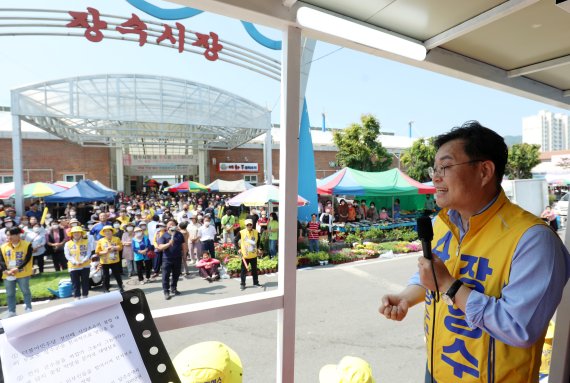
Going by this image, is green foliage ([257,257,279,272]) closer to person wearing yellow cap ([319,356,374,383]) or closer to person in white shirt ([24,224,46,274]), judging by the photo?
person in white shirt ([24,224,46,274])

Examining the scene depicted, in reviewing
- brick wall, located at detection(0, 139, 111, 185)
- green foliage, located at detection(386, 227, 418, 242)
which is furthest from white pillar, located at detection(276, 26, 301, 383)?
brick wall, located at detection(0, 139, 111, 185)

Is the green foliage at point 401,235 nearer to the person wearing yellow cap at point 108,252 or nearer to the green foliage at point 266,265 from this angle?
the green foliage at point 266,265

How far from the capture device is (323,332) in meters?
4.69

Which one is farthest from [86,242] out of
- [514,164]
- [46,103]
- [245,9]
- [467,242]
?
[514,164]

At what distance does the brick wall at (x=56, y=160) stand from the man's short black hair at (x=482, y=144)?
2439 cm

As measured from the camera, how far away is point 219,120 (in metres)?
17.5

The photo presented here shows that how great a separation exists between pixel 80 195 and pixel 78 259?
24.2 feet

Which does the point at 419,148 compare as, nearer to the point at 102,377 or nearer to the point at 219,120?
the point at 219,120

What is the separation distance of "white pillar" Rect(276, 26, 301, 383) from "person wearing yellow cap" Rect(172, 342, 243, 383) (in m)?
0.48

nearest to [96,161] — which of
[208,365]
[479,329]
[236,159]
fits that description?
[236,159]

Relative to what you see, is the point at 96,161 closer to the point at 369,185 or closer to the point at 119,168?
the point at 119,168

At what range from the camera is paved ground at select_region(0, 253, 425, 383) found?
3734 millimetres

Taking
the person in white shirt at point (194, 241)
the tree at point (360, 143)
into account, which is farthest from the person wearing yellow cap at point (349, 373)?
the tree at point (360, 143)

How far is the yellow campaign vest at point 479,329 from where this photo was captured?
1.17 metres
